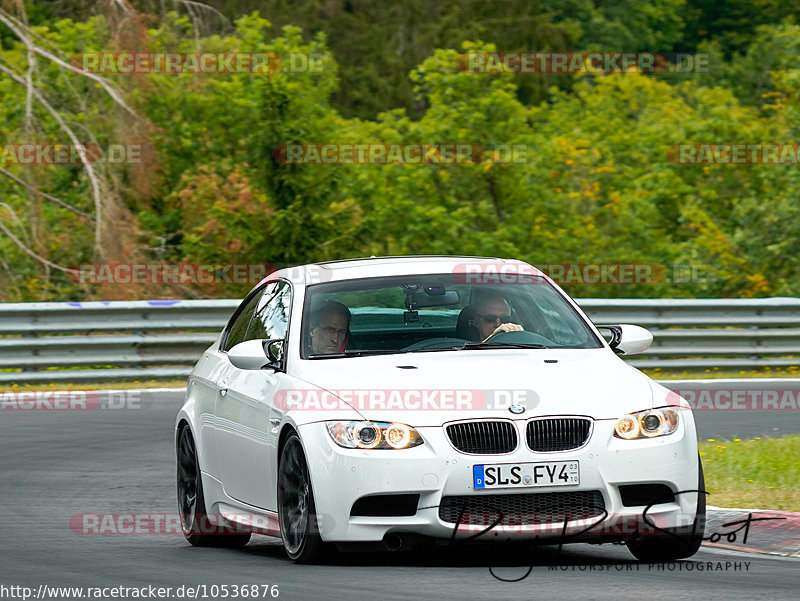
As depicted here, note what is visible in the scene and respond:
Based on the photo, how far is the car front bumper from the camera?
7.34 metres

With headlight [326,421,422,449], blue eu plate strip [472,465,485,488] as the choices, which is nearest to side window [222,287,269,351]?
headlight [326,421,422,449]

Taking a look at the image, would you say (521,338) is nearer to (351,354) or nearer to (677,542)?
(351,354)

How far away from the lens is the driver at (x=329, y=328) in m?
8.53

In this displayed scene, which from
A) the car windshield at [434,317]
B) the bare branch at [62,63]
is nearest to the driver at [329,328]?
the car windshield at [434,317]

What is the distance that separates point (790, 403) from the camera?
58.4 ft

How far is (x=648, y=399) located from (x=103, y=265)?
18032 millimetres

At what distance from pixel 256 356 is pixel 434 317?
145cm

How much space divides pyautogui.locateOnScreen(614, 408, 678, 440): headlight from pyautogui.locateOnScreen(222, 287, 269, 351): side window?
2.90 meters

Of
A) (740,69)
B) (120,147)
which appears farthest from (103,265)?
(740,69)

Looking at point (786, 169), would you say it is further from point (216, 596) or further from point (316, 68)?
point (216, 596)

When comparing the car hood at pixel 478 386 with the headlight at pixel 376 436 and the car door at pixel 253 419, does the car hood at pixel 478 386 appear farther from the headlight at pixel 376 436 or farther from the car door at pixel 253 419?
the car door at pixel 253 419

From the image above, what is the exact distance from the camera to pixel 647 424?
762cm

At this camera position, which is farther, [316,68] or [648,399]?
[316,68]

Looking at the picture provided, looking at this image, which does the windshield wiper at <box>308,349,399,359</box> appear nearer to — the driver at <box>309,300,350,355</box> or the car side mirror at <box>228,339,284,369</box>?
the driver at <box>309,300,350,355</box>
